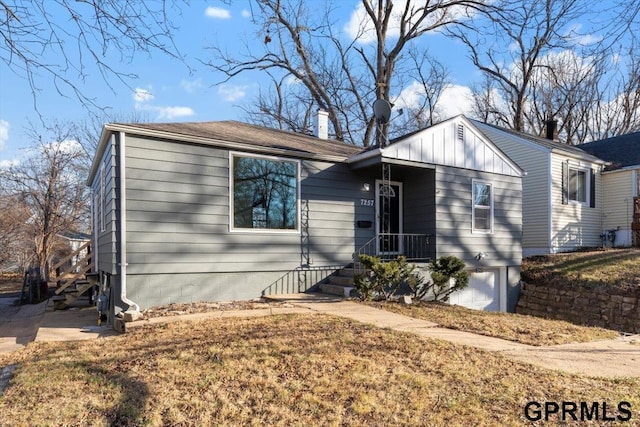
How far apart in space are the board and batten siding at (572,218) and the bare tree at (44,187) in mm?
19774

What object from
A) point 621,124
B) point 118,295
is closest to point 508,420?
point 118,295

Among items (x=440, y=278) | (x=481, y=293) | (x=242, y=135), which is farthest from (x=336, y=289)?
(x=481, y=293)

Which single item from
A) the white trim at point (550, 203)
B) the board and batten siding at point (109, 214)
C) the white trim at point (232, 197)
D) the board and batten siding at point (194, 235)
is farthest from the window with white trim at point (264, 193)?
the white trim at point (550, 203)

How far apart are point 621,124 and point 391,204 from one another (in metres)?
24.1

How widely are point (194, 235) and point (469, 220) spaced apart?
676 cm

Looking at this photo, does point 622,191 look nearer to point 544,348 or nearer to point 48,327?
point 544,348

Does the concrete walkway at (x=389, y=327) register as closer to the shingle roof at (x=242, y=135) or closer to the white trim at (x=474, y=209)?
the shingle roof at (x=242, y=135)

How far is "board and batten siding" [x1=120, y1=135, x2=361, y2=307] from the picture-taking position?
719cm

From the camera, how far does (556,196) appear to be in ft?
50.2

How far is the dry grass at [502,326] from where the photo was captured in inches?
236

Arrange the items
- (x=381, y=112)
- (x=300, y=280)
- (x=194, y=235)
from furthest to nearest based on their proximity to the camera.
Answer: (x=381, y=112) → (x=300, y=280) → (x=194, y=235)

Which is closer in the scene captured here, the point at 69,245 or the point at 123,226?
the point at 123,226

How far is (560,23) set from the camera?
20.0 feet

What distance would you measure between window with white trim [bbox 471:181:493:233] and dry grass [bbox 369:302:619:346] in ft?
11.5
